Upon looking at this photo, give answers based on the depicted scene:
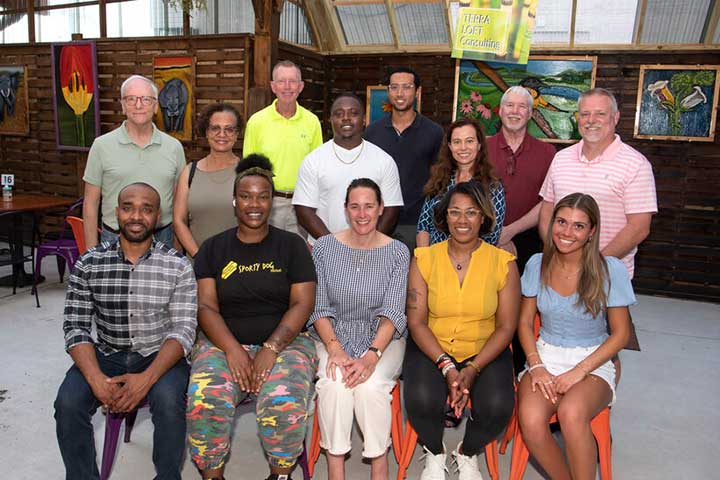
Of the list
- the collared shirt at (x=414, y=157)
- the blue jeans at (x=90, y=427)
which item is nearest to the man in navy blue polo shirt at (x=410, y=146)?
the collared shirt at (x=414, y=157)

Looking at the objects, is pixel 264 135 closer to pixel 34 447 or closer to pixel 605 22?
pixel 34 447

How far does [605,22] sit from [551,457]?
5333 mm

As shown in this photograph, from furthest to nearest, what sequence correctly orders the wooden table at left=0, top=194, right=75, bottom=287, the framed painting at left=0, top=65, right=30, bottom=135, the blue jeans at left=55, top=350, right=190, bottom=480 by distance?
1. the framed painting at left=0, top=65, right=30, bottom=135
2. the wooden table at left=0, top=194, right=75, bottom=287
3. the blue jeans at left=55, top=350, right=190, bottom=480

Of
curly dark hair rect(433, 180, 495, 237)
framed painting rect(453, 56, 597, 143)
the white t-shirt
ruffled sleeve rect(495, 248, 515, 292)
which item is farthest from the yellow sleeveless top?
framed painting rect(453, 56, 597, 143)

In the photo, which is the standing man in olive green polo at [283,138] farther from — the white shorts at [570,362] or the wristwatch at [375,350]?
the white shorts at [570,362]

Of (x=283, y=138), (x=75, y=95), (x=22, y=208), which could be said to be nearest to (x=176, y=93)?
(x=75, y=95)

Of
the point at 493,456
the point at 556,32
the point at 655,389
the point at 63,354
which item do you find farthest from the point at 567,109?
the point at 63,354

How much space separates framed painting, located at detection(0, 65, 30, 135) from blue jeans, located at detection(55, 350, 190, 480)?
23.1 feet

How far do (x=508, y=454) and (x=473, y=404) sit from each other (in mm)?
747

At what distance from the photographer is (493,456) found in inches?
104

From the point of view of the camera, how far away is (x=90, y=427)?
7.77 feet

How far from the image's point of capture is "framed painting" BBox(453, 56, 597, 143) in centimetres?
650

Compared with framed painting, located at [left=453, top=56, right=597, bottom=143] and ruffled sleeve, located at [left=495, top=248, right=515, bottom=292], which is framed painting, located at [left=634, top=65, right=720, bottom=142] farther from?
ruffled sleeve, located at [left=495, top=248, right=515, bottom=292]

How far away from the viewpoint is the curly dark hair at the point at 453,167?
3008mm
